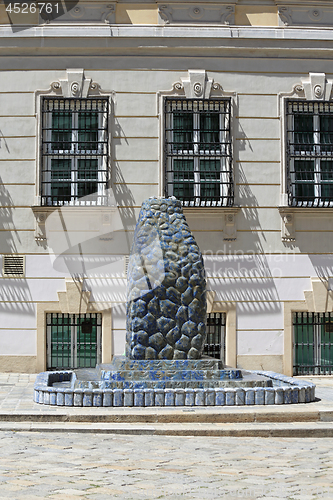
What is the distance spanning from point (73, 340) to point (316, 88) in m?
7.63

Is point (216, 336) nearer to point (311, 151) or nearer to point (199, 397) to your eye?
point (311, 151)

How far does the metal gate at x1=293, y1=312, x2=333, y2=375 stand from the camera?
16.4 metres

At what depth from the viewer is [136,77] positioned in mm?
16484

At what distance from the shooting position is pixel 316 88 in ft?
54.6

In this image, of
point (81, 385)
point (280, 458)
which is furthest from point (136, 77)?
point (280, 458)

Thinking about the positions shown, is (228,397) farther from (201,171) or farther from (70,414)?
(201,171)

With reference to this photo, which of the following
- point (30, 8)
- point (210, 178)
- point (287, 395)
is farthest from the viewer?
point (210, 178)

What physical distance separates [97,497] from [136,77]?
40.1ft

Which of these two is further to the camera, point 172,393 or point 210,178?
point 210,178

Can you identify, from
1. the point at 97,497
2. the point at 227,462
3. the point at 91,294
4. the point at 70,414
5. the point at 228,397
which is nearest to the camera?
the point at 97,497

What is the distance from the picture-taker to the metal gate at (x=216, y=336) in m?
16.4

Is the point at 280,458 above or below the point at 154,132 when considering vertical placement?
below

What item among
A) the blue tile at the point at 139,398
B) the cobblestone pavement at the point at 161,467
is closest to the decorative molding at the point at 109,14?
the blue tile at the point at 139,398

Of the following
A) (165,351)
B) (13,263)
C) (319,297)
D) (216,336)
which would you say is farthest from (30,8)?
(165,351)
